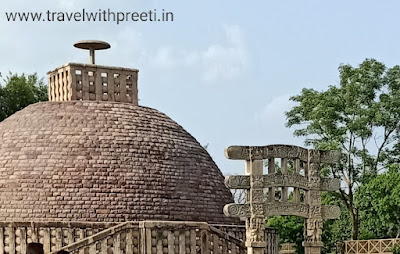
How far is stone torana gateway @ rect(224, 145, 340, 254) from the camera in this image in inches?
693

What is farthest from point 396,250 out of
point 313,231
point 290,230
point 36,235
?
point 36,235

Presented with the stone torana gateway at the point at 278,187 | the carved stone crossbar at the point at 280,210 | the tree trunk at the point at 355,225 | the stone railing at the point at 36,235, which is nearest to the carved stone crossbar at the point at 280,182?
the stone torana gateway at the point at 278,187

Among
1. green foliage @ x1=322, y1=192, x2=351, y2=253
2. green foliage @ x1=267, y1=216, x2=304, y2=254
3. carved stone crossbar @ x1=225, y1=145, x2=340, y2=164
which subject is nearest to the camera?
carved stone crossbar @ x1=225, y1=145, x2=340, y2=164

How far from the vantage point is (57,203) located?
67.4 feet

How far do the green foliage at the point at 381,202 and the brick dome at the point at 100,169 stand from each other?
10073 millimetres

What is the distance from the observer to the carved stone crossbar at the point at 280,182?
1747 centimetres

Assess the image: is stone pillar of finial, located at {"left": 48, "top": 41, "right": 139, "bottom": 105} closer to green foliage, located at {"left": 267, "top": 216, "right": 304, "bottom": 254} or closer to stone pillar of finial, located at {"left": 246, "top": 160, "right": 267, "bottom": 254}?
stone pillar of finial, located at {"left": 246, "top": 160, "right": 267, "bottom": 254}

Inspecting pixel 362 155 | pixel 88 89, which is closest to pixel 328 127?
pixel 362 155

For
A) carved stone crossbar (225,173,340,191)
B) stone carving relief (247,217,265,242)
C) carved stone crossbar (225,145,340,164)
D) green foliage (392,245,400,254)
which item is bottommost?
green foliage (392,245,400,254)

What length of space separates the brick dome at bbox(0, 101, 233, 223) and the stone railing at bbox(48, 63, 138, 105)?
44cm

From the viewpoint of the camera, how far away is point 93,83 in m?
23.0

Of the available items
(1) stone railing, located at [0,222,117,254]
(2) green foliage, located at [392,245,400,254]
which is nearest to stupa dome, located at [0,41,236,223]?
(1) stone railing, located at [0,222,117,254]

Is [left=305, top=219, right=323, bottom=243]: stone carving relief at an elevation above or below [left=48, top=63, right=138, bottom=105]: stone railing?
below

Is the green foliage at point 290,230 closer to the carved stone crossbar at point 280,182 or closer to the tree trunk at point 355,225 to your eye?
Answer: the tree trunk at point 355,225
